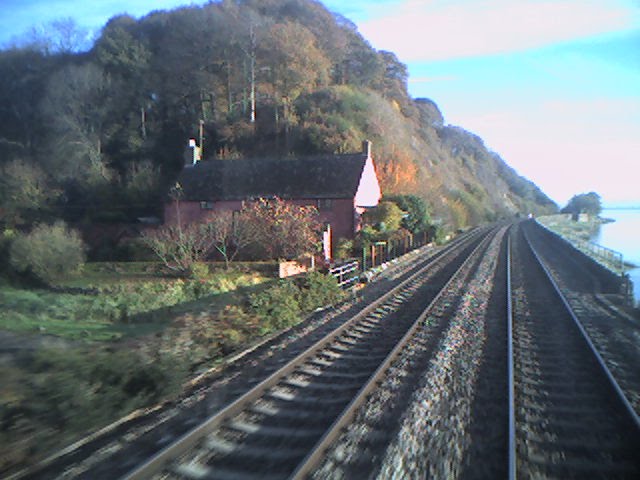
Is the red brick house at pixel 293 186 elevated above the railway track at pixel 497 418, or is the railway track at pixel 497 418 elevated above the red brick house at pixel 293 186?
the red brick house at pixel 293 186

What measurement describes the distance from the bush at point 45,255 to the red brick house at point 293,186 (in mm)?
9822

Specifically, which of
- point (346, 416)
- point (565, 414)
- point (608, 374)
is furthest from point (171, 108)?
point (565, 414)

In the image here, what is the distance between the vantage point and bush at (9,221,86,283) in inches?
898

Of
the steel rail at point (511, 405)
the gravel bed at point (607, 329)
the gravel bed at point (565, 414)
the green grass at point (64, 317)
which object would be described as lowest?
the green grass at point (64, 317)

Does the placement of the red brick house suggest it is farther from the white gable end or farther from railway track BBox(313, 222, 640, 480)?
railway track BBox(313, 222, 640, 480)

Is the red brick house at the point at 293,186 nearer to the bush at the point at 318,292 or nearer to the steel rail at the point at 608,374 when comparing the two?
the bush at the point at 318,292

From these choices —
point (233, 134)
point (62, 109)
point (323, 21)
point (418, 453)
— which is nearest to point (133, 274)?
point (418, 453)

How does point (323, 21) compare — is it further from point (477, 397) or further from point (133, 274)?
point (477, 397)

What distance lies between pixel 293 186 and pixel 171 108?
26.4 m

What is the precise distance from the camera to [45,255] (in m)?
23.0

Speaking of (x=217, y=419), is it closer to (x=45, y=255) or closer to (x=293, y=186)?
(x=45, y=255)

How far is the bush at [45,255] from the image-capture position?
2281cm

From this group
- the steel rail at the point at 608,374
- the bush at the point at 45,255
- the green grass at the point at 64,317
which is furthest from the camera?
the bush at the point at 45,255

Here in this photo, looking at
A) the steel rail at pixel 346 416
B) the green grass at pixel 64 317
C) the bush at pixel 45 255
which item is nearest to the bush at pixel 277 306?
the green grass at pixel 64 317
